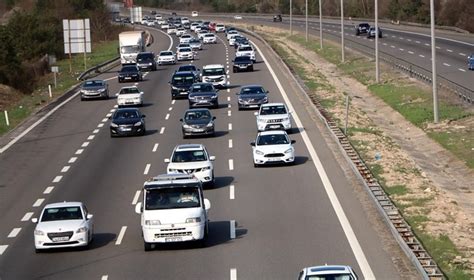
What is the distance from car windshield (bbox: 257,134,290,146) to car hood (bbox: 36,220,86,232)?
1511 cm

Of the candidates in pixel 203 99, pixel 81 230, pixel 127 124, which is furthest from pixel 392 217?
pixel 203 99

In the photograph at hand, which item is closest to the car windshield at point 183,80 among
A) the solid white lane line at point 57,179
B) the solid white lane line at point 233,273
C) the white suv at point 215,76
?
the white suv at point 215,76

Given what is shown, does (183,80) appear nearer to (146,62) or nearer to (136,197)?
(146,62)

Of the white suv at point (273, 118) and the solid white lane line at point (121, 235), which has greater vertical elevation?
the white suv at point (273, 118)

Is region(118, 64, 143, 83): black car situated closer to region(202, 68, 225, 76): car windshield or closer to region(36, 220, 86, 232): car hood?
region(202, 68, 225, 76): car windshield

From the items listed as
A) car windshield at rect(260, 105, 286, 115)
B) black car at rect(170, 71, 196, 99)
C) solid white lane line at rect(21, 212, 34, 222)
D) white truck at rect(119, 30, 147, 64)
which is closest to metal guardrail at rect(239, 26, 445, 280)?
car windshield at rect(260, 105, 286, 115)

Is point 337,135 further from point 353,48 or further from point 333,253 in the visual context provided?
point 353,48

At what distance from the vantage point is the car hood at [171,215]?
29.0m

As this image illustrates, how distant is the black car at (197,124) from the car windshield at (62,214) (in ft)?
72.6

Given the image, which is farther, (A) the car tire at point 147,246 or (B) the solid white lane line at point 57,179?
(B) the solid white lane line at point 57,179

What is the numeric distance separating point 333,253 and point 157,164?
60.6ft

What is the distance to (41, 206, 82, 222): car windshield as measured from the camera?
30.4m

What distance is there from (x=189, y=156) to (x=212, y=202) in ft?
12.5

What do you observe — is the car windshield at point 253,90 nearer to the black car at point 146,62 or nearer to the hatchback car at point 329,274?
the black car at point 146,62
